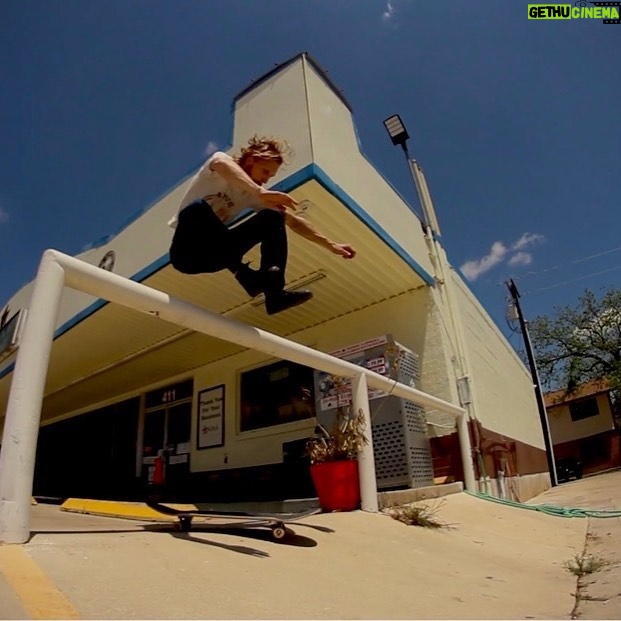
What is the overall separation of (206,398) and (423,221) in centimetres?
504

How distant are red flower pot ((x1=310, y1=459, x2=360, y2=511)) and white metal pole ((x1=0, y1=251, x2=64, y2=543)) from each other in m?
1.97

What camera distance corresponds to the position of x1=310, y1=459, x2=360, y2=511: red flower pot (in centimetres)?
318

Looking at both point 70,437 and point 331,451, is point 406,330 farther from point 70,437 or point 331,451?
point 70,437

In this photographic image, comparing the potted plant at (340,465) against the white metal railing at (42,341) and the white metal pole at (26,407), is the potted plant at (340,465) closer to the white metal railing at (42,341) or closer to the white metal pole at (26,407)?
the white metal railing at (42,341)

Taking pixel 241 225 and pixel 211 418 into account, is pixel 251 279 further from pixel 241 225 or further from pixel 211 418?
pixel 211 418

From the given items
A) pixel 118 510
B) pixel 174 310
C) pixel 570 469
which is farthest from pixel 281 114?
pixel 570 469

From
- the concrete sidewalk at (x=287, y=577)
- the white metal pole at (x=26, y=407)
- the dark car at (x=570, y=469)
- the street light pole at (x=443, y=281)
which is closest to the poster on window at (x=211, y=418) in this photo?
the street light pole at (x=443, y=281)

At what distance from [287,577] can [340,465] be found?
1.61m

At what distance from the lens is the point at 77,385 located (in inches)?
383

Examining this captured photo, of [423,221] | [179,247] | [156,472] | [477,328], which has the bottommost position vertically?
[156,472]

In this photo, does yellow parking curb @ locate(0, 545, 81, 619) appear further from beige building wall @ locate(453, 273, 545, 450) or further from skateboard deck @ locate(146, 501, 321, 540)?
beige building wall @ locate(453, 273, 545, 450)

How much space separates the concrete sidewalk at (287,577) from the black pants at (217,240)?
1.37 metres

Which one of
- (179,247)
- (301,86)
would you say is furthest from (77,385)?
(179,247)

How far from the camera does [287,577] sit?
1.63 meters
